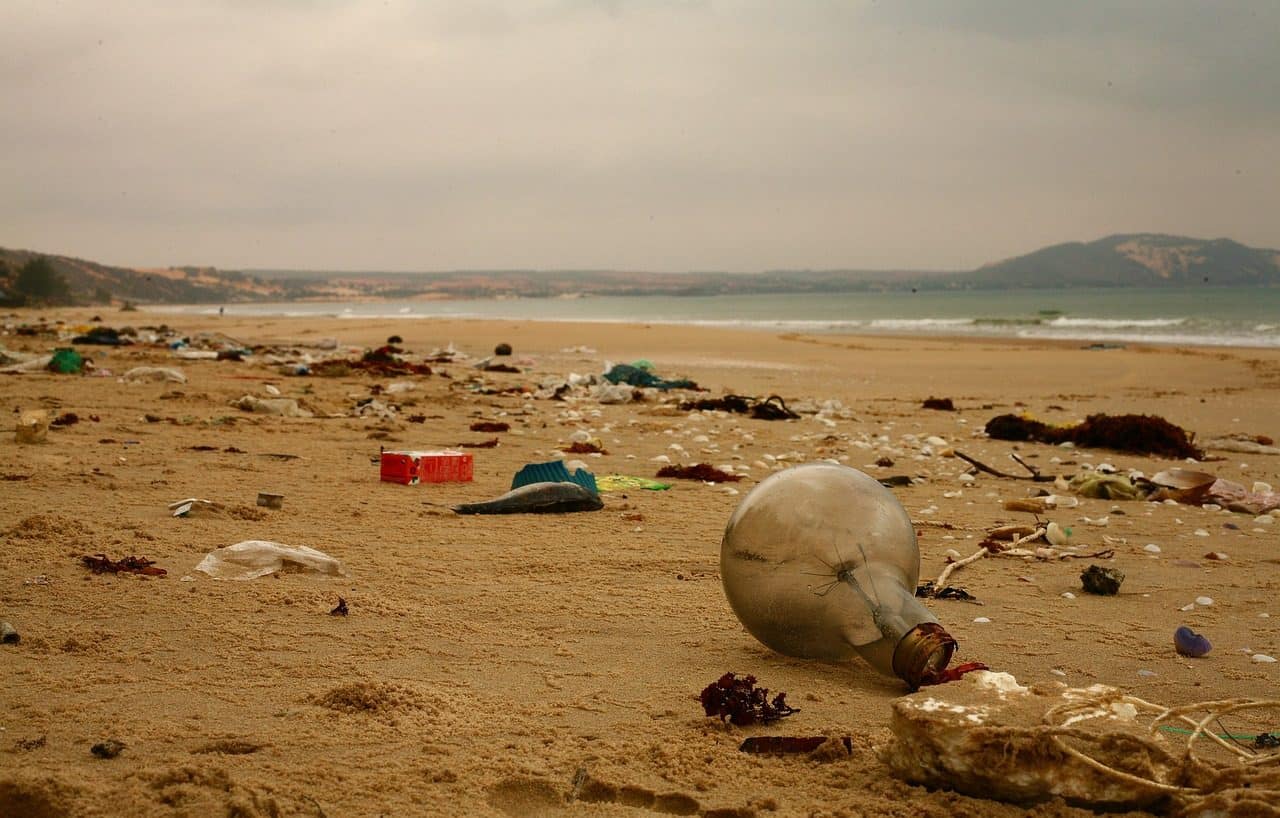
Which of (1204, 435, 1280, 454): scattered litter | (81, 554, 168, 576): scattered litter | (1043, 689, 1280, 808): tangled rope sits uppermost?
(1043, 689, 1280, 808): tangled rope

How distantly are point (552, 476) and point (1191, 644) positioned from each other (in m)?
3.86

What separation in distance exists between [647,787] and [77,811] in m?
1.29

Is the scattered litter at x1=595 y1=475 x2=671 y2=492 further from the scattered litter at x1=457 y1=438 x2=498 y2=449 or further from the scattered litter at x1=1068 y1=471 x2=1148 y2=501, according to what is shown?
the scattered litter at x1=1068 y1=471 x2=1148 y2=501

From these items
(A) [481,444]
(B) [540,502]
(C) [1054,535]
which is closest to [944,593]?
(C) [1054,535]

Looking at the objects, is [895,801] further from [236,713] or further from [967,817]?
[236,713]

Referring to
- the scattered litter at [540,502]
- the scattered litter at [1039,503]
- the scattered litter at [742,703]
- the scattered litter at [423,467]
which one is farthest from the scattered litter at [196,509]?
the scattered litter at [1039,503]

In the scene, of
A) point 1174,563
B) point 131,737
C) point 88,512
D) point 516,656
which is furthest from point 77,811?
point 1174,563

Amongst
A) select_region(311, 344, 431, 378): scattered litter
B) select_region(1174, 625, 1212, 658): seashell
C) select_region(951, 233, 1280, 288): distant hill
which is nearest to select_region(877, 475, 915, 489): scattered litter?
select_region(1174, 625, 1212, 658): seashell

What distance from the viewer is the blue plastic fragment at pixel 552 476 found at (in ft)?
21.2

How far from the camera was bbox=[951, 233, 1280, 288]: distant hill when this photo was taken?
146750 millimetres

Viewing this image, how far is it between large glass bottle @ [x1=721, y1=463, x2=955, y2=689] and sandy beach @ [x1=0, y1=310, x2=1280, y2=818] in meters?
0.15

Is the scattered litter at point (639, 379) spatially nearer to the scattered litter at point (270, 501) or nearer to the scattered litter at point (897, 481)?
the scattered litter at point (897, 481)

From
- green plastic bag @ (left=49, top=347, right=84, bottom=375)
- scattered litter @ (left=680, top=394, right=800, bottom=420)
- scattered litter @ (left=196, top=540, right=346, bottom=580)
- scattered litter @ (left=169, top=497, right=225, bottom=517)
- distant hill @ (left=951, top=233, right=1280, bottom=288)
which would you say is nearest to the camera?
scattered litter @ (left=196, top=540, right=346, bottom=580)

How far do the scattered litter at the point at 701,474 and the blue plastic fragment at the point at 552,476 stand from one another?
109 centimetres
